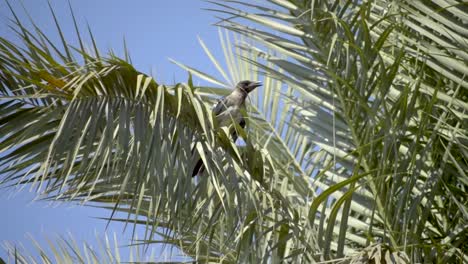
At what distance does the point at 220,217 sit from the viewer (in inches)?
151

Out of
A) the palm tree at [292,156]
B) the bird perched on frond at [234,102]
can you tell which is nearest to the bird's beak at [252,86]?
the bird perched on frond at [234,102]

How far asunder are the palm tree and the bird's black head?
2.52 ft

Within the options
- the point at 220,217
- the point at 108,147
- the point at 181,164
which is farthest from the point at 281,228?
the point at 108,147

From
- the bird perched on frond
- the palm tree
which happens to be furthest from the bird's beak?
the palm tree

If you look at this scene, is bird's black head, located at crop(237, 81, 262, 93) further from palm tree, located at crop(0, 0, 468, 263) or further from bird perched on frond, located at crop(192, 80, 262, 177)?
palm tree, located at crop(0, 0, 468, 263)

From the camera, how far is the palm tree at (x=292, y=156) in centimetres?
347

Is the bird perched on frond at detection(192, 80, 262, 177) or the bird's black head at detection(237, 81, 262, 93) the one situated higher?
→ the bird's black head at detection(237, 81, 262, 93)

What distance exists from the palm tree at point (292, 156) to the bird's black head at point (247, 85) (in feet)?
2.52

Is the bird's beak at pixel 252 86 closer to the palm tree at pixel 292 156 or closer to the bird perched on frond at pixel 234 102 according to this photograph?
the bird perched on frond at pixel 234 102

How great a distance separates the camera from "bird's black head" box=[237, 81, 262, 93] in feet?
18.1

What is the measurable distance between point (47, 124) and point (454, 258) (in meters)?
1.68

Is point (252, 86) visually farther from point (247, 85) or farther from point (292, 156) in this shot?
point (292, 156)

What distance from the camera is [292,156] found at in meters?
4.80

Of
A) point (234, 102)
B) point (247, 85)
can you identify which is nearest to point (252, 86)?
point (247, 85)
